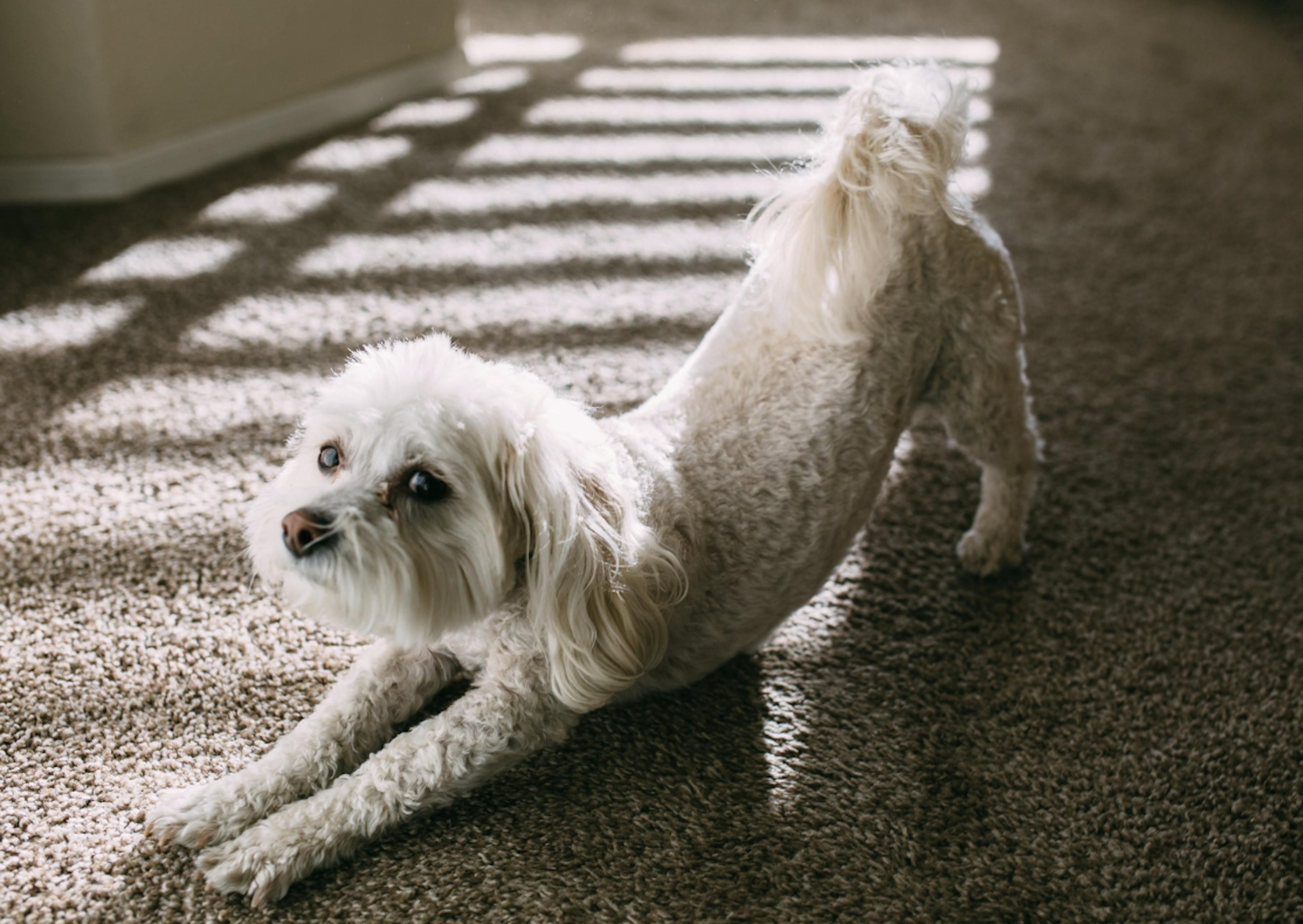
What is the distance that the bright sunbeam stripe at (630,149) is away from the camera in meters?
2.80

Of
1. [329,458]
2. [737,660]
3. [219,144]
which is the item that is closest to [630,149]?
[219,144]

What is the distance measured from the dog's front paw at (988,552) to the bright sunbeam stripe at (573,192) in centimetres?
132

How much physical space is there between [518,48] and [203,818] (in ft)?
10.7

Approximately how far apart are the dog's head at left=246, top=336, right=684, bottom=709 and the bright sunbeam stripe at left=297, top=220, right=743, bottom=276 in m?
1.28

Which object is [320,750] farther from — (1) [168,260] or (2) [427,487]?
(1) [168,260]

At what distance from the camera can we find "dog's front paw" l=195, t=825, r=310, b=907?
1.00 m

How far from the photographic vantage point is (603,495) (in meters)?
1.01

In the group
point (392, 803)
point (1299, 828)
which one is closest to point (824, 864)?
point (392, 803)

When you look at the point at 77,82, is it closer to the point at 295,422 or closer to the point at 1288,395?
the point at 295,422

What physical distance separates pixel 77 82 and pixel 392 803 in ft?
6.80

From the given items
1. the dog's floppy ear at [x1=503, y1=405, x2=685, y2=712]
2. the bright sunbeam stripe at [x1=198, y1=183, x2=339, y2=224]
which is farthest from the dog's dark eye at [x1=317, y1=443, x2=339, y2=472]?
the bright sunbeam stripe at [x1=198, y1=183, x2=339, y2=224]

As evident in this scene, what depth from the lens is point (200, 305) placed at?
2023 millimetres

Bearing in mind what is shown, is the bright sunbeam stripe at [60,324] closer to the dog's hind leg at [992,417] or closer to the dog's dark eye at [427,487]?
the dog's dark eye at [427,487]

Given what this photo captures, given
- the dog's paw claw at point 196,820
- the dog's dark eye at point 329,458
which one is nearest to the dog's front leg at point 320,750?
the dog's paw claw at point 196,820
